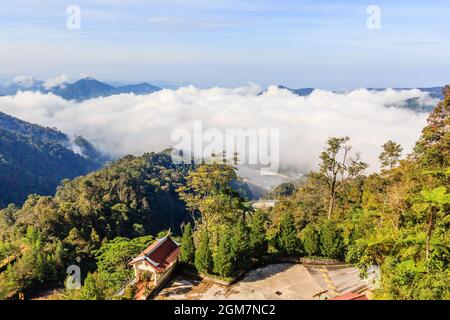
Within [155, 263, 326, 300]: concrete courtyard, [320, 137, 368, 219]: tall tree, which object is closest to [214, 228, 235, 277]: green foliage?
[155, 263, 326, 300]: concrete courtyard

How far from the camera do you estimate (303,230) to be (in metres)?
23.7

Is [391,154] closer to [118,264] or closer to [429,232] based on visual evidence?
[429,232]

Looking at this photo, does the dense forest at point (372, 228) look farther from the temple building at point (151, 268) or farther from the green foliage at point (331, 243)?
the temple building at point (151, 268)

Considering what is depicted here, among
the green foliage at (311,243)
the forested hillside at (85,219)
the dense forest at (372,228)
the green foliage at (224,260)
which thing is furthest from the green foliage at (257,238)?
the forested hillside at (85,219)

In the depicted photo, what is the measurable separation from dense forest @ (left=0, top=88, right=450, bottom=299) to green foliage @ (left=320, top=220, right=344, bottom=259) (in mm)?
52

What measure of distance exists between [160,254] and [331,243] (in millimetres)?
8873

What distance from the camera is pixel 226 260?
62.3ft

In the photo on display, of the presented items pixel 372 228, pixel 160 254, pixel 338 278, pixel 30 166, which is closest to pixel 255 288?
pixel 338 278

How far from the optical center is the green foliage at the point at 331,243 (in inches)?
834

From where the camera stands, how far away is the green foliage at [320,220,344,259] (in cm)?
2119

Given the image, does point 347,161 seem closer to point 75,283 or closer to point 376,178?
point 376,178

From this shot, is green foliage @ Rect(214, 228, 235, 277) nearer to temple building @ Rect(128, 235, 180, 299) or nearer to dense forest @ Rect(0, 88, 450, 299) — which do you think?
dense forest @ Rect(0, 88, 450, 299)
